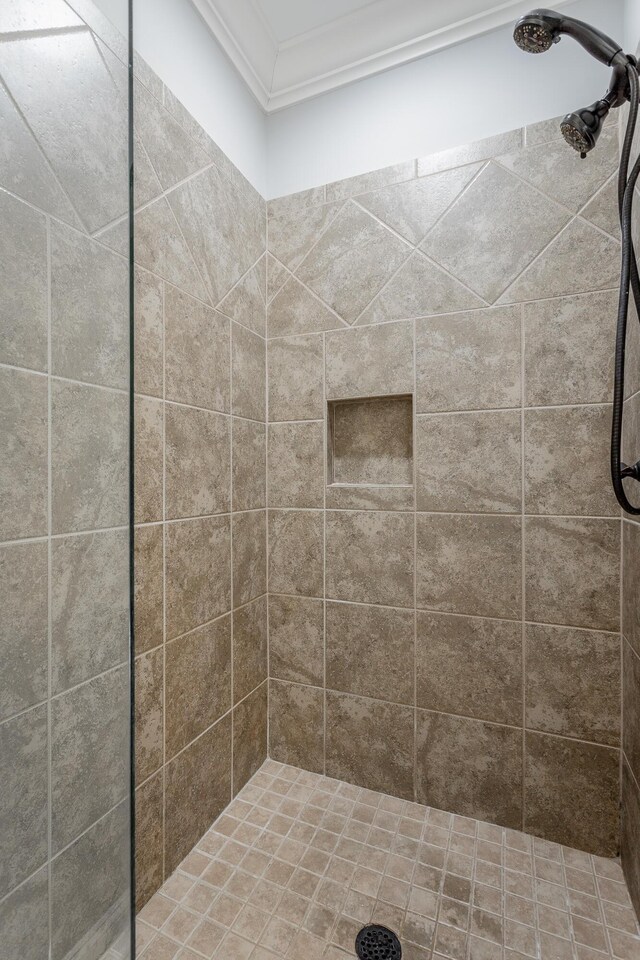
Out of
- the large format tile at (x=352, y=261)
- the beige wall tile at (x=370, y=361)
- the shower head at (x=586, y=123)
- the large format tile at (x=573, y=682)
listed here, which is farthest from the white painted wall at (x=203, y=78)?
the large format tile at (x=573, y=682)

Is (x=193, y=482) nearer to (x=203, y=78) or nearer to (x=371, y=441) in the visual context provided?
(x=371, y=441)

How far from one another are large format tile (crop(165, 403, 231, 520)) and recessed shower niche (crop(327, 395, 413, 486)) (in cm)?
36

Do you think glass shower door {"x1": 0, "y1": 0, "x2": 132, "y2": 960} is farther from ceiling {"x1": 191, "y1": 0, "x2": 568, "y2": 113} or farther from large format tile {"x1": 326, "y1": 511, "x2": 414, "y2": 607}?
ceiling {"x1": 191, "y1": 0, "x2": 568, "y2": 113}

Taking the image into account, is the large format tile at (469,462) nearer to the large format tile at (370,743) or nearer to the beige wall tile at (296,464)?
the beige wall tile at (296,464)

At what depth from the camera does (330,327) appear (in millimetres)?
1490

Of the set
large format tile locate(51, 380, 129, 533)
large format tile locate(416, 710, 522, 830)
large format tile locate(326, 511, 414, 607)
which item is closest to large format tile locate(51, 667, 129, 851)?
large format tile locate(51, 380, 129, 533)

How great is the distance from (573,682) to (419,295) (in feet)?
3.90

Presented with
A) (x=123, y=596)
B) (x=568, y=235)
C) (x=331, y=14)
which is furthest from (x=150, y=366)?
(x=331, y=14)

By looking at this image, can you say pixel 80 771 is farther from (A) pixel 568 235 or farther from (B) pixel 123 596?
(A) pixel 568 235

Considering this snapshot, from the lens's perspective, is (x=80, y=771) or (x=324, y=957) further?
(x=324, y=957)

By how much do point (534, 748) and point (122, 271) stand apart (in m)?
1.50

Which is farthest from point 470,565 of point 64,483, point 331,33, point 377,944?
point 331,33

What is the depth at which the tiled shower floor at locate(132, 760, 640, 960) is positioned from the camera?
0.97 m

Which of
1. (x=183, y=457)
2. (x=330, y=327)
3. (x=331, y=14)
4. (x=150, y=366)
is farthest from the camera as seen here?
(x=330, y=327)
